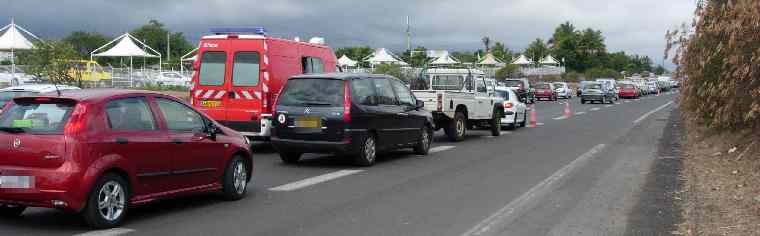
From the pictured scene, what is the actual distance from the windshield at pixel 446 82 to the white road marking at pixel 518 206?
8.27 meters

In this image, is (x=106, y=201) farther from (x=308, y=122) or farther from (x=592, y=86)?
(x=592, y=86)

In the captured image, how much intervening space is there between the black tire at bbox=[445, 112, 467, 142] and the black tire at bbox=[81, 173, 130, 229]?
1235 cm

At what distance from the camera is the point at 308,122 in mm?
13562

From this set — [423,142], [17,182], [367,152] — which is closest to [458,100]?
[423,142]

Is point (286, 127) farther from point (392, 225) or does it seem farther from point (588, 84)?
point (588, 84)

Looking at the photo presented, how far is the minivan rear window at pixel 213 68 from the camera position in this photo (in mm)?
16500

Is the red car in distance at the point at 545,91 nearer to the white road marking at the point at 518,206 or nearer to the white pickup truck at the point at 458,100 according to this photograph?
the white pickup truck at the point at 458,100

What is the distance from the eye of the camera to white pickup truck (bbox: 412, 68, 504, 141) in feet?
63.8

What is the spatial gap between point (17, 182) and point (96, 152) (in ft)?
2.46

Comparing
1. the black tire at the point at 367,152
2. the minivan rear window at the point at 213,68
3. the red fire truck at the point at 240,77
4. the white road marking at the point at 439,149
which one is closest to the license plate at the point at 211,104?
the red fire truck at the point at 240,77

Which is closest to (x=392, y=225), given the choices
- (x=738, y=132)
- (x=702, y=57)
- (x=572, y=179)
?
(x=572, y=179)

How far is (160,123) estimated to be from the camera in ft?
28.9

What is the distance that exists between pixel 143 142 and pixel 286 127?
17.8 ft

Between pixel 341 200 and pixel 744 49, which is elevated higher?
pixel 744 49
